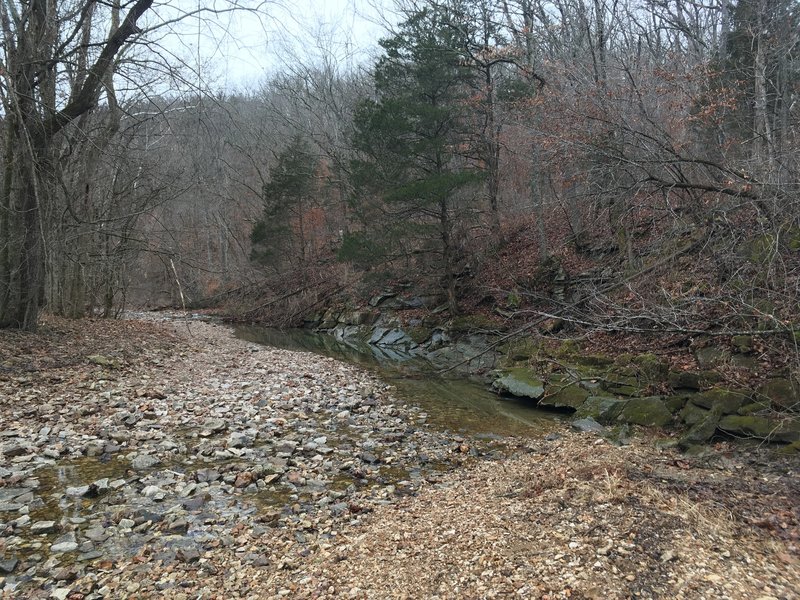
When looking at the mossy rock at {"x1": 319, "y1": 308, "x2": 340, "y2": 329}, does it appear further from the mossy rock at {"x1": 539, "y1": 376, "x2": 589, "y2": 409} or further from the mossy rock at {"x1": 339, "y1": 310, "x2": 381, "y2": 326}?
the mossy rock at {"x1": 539, "y1": 376, "x2": 589, "y2": 409}

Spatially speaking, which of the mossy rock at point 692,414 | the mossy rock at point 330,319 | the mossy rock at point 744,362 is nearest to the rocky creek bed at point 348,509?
the mossy rock at point 692,414

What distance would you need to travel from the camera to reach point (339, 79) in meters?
34.8

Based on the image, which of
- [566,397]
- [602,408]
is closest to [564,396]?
[566,397]

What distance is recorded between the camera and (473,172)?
56.4 feet

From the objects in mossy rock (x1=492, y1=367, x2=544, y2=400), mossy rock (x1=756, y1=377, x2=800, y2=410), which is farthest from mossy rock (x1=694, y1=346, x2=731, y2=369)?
mossy rock (x1=492, y1=367, x2=544, y2=400)

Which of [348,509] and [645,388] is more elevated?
[645,388]

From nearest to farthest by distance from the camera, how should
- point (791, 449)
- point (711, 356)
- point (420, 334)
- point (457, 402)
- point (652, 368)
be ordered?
point (791, 449), point (711, 356), point (652, 368), point (457, 402), point (420, 334)

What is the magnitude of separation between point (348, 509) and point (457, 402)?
210 inches

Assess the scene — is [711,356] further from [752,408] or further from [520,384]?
[520,384]

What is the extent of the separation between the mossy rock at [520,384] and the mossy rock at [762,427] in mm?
3645

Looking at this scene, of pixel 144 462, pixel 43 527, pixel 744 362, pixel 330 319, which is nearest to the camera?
pixel 43 527

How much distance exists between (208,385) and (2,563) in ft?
20.0

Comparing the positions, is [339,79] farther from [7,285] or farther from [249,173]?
[7,285]

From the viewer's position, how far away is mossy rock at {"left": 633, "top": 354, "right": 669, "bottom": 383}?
879cm
